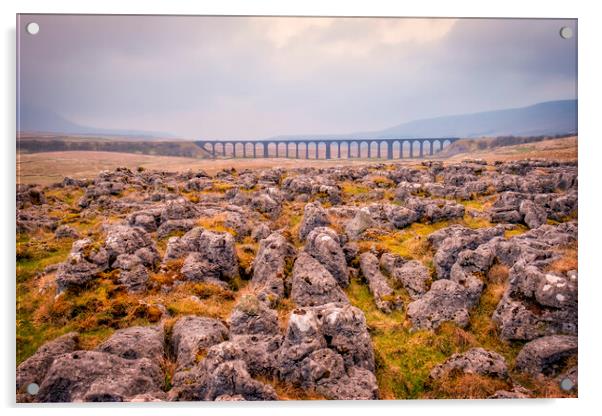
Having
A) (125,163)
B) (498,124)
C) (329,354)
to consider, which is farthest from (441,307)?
(125,163)

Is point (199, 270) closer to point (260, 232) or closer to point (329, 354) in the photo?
point (260, 232)

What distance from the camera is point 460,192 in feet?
56.8

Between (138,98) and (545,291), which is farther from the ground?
(138,98)

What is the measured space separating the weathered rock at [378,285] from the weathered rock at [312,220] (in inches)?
85.9

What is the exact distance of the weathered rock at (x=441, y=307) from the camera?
10453mm

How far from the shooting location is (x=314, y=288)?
11086mm

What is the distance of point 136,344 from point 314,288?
4.91 metres

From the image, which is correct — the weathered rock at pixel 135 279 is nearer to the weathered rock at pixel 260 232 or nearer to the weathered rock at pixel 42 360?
the weathered rock at pixel 42 360

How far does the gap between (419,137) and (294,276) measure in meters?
7.23

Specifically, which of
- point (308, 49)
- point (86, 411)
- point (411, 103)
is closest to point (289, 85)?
point (308, 49)

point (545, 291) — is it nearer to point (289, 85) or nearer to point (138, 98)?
point (289, 85)

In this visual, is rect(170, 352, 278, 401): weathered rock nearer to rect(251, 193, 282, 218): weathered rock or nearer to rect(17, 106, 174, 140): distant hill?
rect(17, 106, 174, 140): distant hill

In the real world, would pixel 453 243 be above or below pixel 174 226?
below

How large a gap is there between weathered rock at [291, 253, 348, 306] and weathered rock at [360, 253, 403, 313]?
48.2 inches
